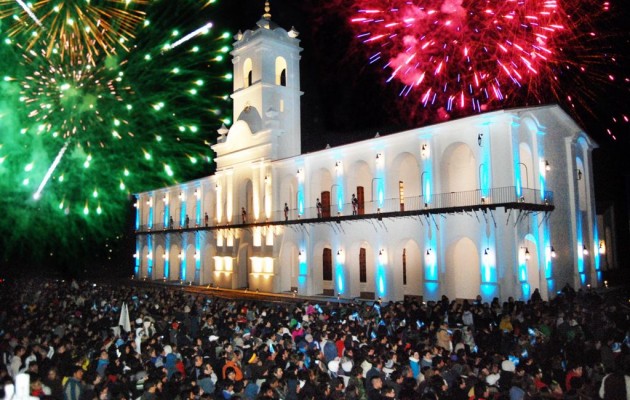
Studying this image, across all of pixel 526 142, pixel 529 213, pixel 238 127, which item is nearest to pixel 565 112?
pixel 526 142

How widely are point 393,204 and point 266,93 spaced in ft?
44.8

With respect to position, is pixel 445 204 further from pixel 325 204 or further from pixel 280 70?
pixel 280 70

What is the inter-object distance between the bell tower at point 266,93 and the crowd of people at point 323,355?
20.1 metres

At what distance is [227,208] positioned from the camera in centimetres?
3862

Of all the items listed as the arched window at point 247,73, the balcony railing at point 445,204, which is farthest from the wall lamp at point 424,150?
the arched window at point 247,73

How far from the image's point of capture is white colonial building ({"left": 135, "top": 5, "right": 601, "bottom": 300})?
23.6m

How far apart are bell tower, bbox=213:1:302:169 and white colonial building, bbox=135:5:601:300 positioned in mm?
99

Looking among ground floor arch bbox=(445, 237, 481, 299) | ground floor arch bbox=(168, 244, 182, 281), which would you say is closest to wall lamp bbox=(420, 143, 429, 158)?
ground floor arch bbox=(445, 237, 481, 299)

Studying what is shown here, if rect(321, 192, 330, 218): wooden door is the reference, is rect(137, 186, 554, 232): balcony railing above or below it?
below

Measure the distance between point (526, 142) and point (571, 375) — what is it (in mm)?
17825

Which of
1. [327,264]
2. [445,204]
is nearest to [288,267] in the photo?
[327,264]

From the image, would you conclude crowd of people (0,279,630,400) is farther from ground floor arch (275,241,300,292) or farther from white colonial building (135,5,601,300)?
ground floor arch (275,241,300,292)

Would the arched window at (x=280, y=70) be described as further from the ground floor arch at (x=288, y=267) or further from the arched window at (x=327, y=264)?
the arched window at (x=327, y=264)

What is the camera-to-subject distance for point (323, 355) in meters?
10.9
